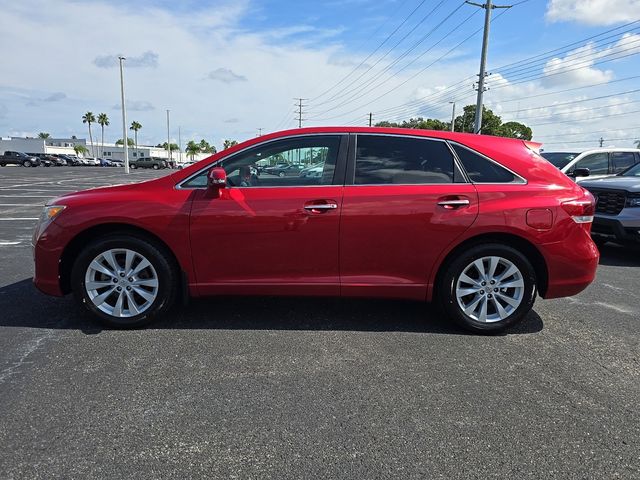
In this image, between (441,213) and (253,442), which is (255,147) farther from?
(253,442)

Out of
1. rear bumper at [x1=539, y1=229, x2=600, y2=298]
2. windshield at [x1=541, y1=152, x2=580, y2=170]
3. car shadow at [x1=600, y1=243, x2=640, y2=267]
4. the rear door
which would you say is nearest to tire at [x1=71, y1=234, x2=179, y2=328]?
the rear door

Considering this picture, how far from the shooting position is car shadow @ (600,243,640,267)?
700 centimetres

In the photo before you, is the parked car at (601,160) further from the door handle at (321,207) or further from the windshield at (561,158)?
the door handle at (321,207)

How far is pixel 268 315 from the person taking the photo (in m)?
4.38

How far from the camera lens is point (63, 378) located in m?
3.12

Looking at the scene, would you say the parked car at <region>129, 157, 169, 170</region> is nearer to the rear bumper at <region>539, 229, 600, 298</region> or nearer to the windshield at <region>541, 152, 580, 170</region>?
the windshield at <region>541, 152, 580, 170</region>

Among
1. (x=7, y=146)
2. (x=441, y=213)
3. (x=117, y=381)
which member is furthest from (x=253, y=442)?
(x=7, y=146)

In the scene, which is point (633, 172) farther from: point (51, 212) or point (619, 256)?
point (51, 212)

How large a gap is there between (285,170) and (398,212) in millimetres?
1011

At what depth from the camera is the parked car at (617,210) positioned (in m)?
6.90

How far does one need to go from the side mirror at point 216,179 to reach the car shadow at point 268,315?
120 centimetres

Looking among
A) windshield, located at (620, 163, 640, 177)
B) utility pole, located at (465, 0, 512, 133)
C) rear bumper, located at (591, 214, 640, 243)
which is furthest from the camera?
utility pole, located at (465, 0, 512, 133)

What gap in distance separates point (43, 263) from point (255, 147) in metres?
2.03

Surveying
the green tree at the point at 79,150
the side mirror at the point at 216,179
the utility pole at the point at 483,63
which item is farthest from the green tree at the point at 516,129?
the green tree at the point at 79,150
